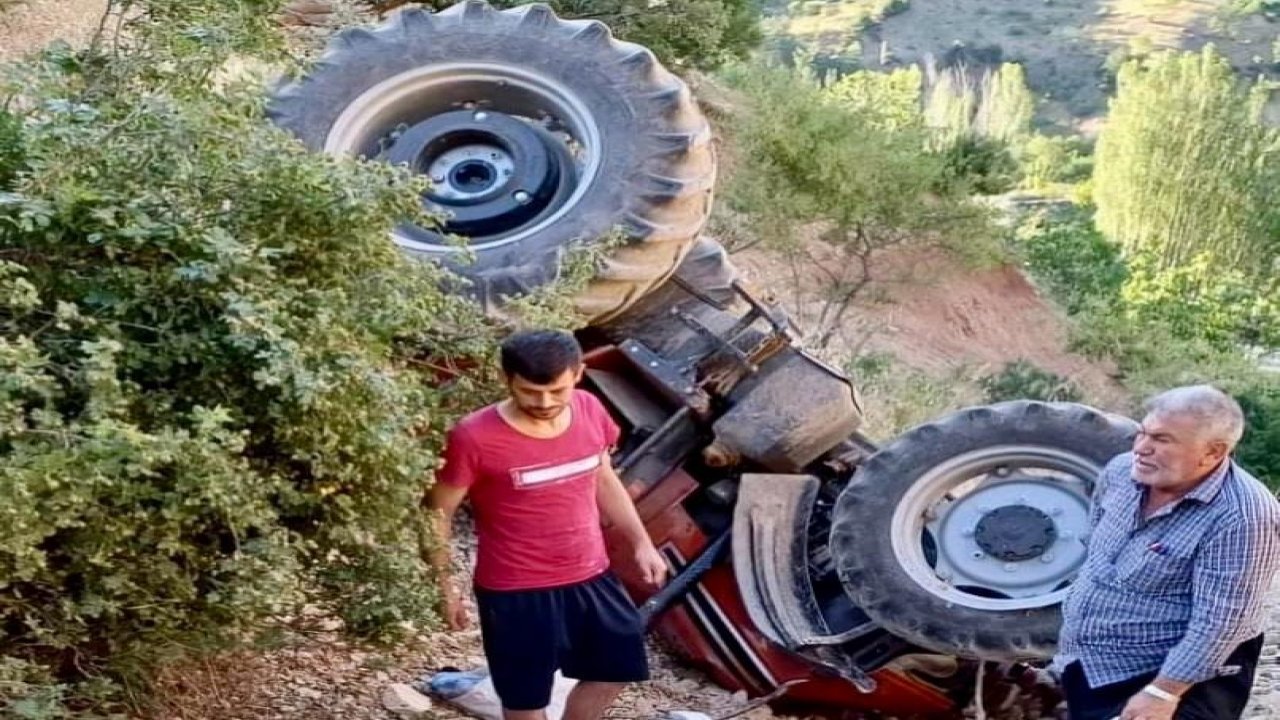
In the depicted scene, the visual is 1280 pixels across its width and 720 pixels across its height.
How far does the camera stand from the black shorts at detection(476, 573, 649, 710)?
3.41 metres

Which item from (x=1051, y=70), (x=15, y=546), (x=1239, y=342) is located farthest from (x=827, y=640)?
(x=1051, y=70)

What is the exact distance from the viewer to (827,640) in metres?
4.91

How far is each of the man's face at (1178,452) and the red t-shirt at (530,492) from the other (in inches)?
47.6

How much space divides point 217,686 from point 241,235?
1.35 m

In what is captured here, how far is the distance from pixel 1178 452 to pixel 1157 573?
27 centimetres

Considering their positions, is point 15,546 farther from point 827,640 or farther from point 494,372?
point 827,640

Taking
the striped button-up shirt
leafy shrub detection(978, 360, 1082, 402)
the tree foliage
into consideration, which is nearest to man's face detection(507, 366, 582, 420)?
the striped button-up shirt

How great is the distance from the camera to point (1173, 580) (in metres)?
3.12

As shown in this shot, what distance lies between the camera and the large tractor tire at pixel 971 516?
15.5 ft

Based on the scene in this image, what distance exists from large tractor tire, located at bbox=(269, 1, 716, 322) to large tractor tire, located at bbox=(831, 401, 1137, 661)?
3.60 ft

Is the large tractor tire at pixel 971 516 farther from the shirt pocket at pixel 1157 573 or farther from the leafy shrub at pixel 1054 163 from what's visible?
the leafy shrub at pixel 1054 163

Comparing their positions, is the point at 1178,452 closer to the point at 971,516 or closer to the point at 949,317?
the point at 971,516

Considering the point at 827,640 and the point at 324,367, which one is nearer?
the point at 324,367

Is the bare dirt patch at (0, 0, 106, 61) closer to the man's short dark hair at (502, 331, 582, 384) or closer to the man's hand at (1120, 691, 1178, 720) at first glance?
the man's short dark hair at (502, 331, 582, 384)
